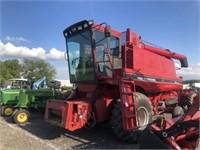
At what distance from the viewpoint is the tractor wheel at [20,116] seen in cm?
912

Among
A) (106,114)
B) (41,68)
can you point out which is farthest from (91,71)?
(41,68)

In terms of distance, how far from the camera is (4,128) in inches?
321

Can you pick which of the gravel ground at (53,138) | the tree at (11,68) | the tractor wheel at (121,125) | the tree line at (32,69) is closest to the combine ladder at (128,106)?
the tractor wheel at (121,125)

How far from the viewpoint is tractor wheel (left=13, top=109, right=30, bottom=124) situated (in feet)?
29.9

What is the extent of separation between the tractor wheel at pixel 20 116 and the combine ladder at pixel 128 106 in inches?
178

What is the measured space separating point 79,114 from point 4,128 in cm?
322

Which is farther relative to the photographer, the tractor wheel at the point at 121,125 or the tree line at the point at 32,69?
the tree line at the point at 32,69

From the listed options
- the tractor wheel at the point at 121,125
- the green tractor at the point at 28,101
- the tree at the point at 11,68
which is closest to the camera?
the tractor wheel at the point at 121,125

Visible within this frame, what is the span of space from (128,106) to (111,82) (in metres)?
1.01

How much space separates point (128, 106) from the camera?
6301 millimetres

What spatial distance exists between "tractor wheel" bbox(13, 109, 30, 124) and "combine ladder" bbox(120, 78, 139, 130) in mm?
4510

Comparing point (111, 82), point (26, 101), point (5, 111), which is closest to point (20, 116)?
point (26, 101)

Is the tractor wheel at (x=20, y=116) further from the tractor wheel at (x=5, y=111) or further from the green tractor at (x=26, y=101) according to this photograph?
the tractor wheel at (x=5, y=111)

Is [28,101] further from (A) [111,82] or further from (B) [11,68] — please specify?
(B) [11,68]
